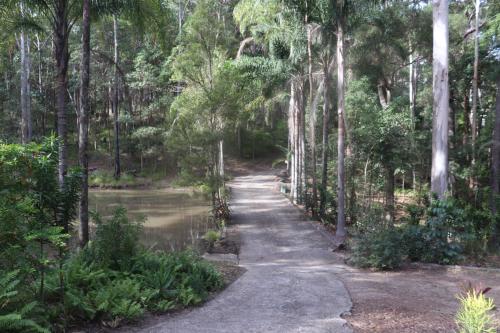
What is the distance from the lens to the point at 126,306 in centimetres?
528

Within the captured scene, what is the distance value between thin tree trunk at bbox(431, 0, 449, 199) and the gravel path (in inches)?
131

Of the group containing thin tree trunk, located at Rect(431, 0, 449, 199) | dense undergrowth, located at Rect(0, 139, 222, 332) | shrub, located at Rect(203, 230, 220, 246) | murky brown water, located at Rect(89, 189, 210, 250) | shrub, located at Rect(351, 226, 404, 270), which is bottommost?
murky brown water, located at Rect(89, 189, 210, 250)

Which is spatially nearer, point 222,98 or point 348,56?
point 222,98

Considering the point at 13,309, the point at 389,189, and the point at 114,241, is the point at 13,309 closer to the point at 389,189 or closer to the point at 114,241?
the point at 114,241

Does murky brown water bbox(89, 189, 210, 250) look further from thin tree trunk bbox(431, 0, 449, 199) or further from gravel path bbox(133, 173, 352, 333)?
thin tree trunk bbox(431, 0, 449, 199)

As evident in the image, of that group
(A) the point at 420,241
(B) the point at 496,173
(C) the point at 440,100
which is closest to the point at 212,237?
(A) the point at 420,241

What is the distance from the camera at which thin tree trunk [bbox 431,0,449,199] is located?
10516 millimetres

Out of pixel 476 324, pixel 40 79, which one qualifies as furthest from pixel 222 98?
pixel 40 79

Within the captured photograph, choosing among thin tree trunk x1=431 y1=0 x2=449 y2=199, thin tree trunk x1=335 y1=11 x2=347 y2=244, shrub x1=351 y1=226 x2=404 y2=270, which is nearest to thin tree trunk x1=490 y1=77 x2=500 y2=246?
thin tree trunk x1=431 y1=0 x2=449 y2=199

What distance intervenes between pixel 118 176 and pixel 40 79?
482 inches

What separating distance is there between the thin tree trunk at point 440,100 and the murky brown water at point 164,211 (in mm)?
7092

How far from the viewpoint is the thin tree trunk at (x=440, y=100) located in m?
10.5

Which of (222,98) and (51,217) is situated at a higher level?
(222,98)

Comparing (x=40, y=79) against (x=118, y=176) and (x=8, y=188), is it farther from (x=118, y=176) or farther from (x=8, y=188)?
(x=8, y=188)
